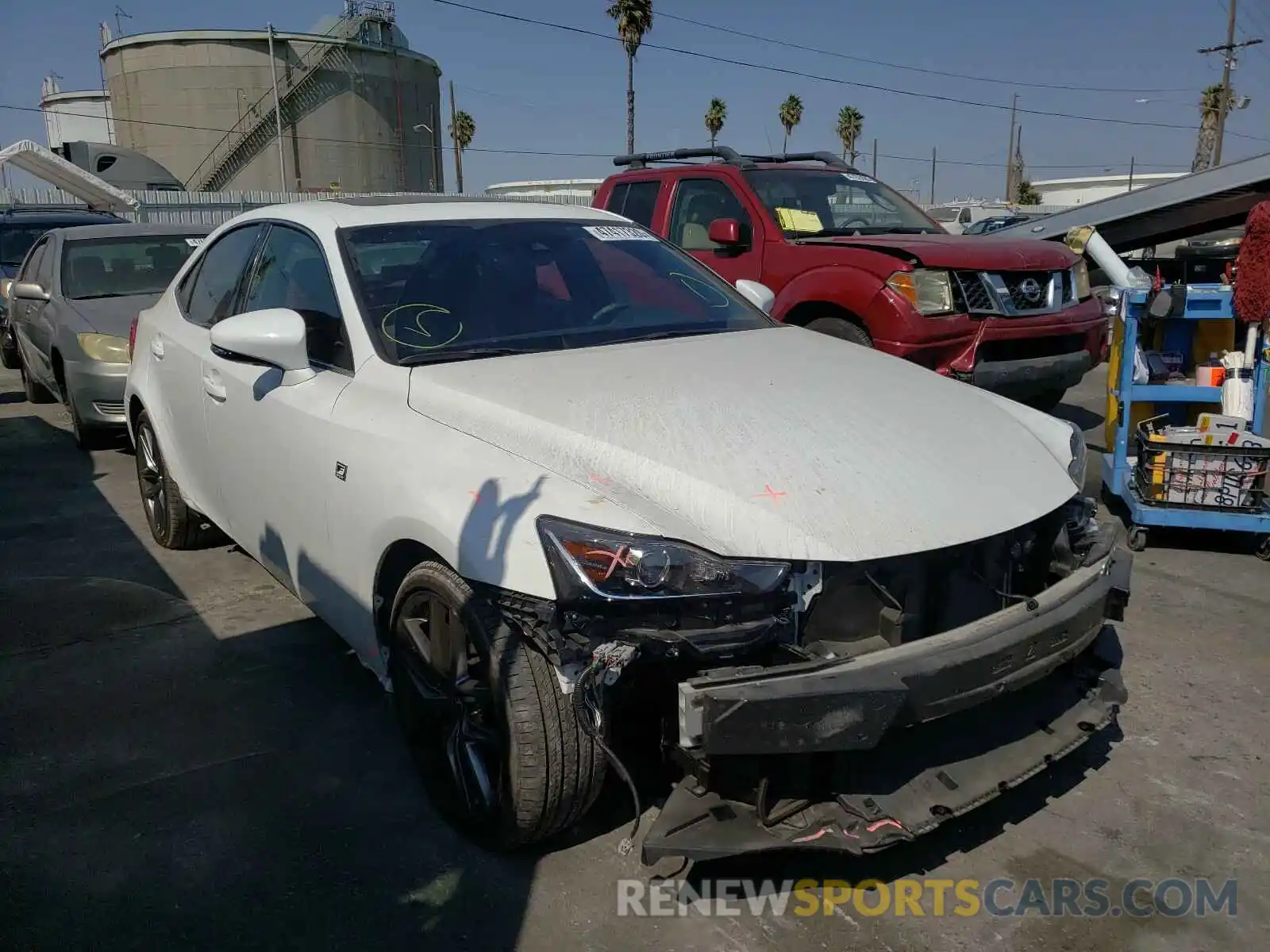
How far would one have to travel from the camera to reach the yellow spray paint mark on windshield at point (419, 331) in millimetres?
3170

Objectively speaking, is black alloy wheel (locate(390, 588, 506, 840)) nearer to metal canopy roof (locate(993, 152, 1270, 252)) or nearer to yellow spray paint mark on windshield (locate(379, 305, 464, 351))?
yellow spray paint mark on windshield (locate(379, 305, 464, 351))

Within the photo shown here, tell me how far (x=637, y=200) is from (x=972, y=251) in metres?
2.77

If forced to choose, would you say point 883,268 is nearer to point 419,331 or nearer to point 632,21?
point 419,331

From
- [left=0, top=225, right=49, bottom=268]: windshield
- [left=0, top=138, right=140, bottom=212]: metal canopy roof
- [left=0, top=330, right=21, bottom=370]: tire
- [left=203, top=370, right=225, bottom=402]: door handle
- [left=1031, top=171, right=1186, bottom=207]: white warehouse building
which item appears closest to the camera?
[left=203, top=370, right=225, bottom=402]: door handle

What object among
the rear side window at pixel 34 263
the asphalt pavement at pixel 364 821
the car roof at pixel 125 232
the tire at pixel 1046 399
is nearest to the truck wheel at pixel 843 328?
the tire at pixel 1046 399

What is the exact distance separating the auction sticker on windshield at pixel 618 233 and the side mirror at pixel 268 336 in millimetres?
1267

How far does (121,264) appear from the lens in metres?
8.14

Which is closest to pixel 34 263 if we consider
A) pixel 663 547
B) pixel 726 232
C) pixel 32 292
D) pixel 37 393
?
pixel 37 393

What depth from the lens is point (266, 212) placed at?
13.6ft

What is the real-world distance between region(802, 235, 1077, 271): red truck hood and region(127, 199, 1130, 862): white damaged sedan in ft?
10.0

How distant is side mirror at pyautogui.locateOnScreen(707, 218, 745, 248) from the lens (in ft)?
22.7

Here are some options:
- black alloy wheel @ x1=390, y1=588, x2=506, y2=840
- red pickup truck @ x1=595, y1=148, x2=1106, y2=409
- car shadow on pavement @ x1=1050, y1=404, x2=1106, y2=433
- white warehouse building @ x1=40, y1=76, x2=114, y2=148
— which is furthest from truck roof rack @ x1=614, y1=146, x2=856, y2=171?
white warehouse building @ x1=40, y1=76, x2=114, y2=148

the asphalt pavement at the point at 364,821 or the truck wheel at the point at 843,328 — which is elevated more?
the truck wheel at the point at 843,328

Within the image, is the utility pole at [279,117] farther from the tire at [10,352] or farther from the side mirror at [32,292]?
the side mirror at [32,292]
